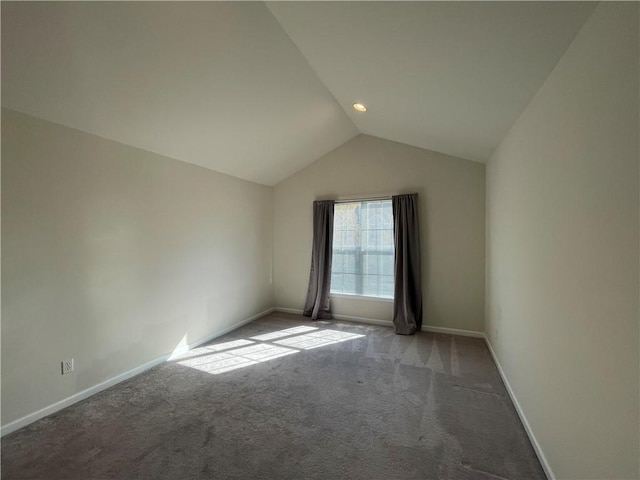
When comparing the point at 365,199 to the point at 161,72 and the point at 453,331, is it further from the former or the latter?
the point at 161,72

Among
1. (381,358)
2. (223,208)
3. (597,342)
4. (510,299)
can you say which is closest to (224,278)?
(223,208)

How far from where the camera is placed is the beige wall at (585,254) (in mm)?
912

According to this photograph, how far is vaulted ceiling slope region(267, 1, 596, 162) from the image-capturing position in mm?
1240

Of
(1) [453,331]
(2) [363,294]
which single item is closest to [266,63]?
(2) [363,294]

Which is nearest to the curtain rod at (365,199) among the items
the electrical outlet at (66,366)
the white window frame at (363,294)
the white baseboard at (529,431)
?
the white window frame at (363,294)

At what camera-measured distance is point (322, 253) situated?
169 inches

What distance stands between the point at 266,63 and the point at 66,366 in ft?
9.73

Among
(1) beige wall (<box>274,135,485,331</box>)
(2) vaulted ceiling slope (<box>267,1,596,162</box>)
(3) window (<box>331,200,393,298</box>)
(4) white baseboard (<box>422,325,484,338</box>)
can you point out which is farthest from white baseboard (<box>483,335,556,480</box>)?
(2) vaulted ceiling slope (<box>267,1,596,162</box>)

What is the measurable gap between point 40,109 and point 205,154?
1.42 meters

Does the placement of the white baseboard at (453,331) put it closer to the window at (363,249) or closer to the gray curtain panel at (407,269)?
the gray curtain panel at (407,269)

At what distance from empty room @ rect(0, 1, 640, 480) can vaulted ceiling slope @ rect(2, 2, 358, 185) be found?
2 centimetres

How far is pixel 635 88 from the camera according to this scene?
0.88m

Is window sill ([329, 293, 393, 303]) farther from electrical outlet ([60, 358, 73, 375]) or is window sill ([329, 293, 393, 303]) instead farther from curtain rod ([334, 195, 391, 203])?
electrical outlet ([60, 358, 73, 375])

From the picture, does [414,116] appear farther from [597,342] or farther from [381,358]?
[381,358]
